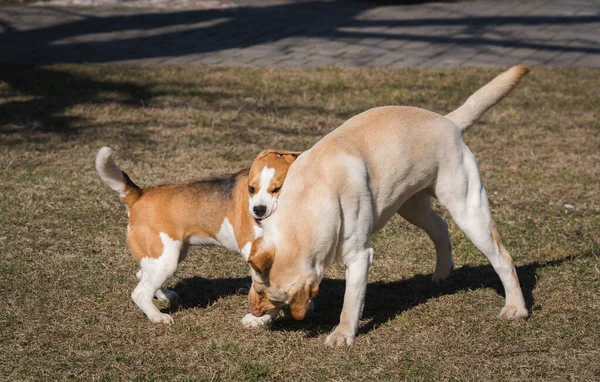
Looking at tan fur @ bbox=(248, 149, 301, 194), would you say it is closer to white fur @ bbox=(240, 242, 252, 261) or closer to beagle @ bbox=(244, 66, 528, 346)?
beagle @ bbox=(244, 66, 528, 346)

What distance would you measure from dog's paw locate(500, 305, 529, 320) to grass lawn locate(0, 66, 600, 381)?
0.16 feet

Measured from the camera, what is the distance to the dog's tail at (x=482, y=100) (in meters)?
4.94

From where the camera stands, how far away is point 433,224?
5297 mm

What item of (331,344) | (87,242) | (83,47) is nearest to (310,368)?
(331,344)

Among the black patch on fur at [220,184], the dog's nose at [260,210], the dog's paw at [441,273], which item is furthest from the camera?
the dog's paw at [441,273]

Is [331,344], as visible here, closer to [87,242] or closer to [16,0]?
[87,242]

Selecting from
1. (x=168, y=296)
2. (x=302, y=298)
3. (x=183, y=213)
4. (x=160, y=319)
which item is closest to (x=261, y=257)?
(x=302, y=298)

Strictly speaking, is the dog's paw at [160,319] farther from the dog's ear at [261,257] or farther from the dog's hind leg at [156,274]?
the dog's ear at [261,257]

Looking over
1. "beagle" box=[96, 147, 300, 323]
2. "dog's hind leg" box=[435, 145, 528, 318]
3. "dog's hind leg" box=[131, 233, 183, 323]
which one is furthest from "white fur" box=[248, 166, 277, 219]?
"dog's hind leg" box=[435, 145, 528, 318]

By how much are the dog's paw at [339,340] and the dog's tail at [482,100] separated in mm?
1382

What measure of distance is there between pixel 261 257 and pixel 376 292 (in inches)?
59.6

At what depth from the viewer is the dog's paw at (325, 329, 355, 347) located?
4.47 metres

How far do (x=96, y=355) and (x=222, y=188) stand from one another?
1143mm

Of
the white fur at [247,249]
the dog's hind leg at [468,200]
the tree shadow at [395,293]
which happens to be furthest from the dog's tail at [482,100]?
the white fur at [247,249]
